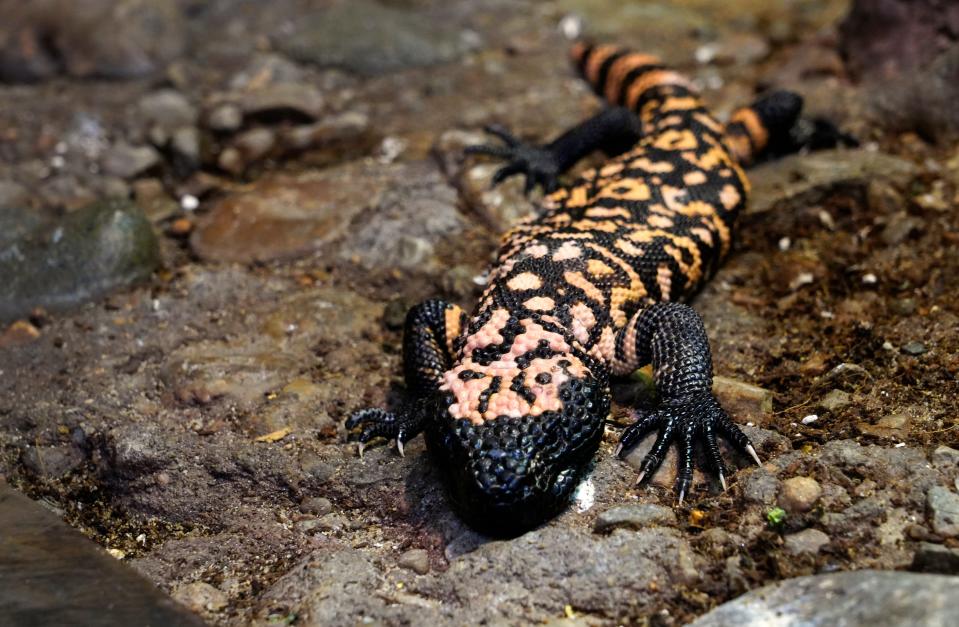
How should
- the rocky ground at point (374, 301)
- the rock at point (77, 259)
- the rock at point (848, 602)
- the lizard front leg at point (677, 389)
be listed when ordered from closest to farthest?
the rock at point (848, 602) < the rocky ground at point (374, 301) < the lizard front leg at point (677, 389) < the rock at point (77, 259)

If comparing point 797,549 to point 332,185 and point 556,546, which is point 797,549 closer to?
point 556,546

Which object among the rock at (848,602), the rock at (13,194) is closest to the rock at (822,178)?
the rock at (848,602)

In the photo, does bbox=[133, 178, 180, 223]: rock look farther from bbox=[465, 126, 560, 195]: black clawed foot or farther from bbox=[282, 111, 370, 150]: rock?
bbox=[465, 126, 560, 195]: black clawed foot

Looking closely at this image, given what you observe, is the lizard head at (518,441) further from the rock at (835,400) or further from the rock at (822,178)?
the rock at (822,178)

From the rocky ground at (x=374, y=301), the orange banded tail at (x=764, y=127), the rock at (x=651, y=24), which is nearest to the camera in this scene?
the rocky ground at (x=374, y=301)

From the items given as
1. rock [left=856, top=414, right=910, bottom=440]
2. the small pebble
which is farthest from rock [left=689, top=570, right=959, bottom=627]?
the small pebble

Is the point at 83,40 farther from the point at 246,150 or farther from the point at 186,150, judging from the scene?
the point at 246,150

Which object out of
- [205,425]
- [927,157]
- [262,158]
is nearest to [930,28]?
[927,157]
